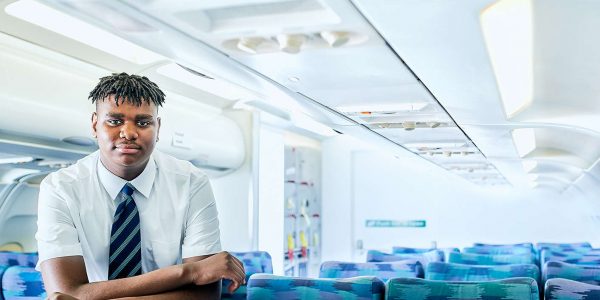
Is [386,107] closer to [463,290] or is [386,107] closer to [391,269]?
[463,290]

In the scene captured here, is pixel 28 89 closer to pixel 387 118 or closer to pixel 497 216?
pixel 387 118

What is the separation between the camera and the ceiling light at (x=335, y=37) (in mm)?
2320

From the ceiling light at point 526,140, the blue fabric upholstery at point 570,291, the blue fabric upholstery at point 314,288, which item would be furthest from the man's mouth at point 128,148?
the ceiling light at point 526,140

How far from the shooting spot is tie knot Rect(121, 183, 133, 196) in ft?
7.89

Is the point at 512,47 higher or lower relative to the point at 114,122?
higher

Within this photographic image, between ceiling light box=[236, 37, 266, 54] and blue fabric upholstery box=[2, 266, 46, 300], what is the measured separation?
8.74 ft

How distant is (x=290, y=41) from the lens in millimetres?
2408

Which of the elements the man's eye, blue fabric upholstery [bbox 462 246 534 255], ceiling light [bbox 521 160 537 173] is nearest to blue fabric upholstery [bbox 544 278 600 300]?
the man's eye

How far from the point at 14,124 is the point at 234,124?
379 cm

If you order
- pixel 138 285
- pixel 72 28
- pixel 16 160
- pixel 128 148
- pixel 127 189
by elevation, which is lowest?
pixel 138 285

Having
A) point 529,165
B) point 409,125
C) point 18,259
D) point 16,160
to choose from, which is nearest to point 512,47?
point 409,125

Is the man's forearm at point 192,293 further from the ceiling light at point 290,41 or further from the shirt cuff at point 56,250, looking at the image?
the ceiling light at point 290,41

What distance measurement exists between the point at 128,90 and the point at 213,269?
2.21 ft

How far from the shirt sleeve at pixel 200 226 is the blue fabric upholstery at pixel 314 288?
0.66 m
